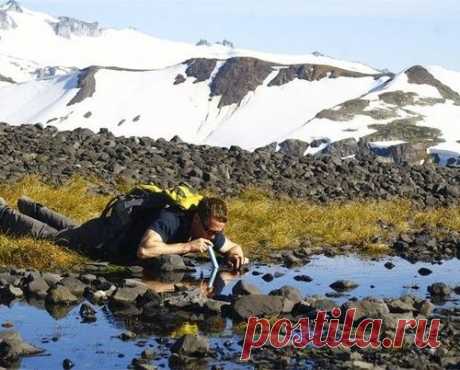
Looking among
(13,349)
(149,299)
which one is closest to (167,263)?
(149,299)

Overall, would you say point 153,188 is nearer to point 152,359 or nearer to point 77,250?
point 77,250

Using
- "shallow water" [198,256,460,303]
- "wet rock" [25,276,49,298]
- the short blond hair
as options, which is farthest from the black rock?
"wet rock" [25,276,49,298]

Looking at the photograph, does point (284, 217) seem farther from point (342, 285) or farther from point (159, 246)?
point (159, 246)

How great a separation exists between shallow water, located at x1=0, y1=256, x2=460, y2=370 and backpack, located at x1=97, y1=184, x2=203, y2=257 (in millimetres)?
1172

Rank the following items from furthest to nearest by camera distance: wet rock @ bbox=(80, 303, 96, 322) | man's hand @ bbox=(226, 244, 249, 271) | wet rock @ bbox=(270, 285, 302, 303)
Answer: man's hand @ bbox=(226, 244, 249, 271)
wet rock @ bbox=(270, 285, 302, 303)
wet rock @ bbox=(80, 303, 96, 322)

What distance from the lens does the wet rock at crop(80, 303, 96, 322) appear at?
977 centimetres

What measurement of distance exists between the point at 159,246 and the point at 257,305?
2788mm

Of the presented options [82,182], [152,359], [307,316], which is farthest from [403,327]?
[82,182]

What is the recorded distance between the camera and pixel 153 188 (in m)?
13.2

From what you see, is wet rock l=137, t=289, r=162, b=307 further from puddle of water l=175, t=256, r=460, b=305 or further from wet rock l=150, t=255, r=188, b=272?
wet rock l=150, t=255, r=188, b=272

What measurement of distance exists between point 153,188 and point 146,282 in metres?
1.56

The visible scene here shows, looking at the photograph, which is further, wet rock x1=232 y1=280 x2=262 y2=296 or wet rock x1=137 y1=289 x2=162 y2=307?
wet rock x1=232 y1=280 x2=262 y2=296

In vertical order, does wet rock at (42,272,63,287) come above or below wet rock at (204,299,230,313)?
below

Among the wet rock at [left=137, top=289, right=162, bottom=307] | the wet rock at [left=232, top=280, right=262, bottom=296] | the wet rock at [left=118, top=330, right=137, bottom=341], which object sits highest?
the wet rock at [left=232, top=280, right=262, bottom=296]
